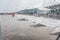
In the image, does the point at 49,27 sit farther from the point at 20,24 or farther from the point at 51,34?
the point at 20,24

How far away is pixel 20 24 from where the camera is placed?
1.86m

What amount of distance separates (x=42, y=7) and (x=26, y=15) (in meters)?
0.22

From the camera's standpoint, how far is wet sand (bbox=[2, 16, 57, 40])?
5.95 feet

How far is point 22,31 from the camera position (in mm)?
1841

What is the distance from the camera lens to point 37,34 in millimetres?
1826

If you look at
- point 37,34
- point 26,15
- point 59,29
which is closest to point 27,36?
point 37,34

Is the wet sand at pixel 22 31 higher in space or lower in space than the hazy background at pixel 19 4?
lower

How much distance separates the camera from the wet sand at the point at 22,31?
181 centimetres

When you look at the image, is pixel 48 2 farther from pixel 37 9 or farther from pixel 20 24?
pixel 20 24

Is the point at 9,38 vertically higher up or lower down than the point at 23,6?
lower down

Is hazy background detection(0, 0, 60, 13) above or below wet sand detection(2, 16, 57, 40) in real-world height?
above

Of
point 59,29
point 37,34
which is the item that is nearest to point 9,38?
point 37,34

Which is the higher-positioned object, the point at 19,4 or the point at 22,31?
the point at 19,4

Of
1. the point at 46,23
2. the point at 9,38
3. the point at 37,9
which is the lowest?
the point at 9,38
